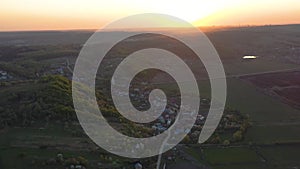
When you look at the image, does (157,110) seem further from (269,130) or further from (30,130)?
(30,130)

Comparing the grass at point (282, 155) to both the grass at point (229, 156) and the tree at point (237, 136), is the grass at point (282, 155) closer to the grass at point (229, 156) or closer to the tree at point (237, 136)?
the grass at point (229, 156)

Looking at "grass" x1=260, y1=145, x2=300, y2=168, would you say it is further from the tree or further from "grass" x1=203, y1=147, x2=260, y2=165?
the tree

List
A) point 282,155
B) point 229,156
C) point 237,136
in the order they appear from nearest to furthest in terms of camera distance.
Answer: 1. point 229,156
2. point 282,155
3. point 237,136

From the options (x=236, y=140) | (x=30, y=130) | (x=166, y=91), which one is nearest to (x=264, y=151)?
(x=236, y=140)

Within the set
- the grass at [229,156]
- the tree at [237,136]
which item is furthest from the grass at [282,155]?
the tree at [237,136]

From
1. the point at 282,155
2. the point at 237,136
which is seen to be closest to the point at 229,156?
the point at 237,136

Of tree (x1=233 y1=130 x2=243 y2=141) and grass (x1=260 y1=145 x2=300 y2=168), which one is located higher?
tree (x1=233 y1=130 x2=243 y2=141)

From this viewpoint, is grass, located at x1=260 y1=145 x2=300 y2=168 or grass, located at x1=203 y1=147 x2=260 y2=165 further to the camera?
grass, located at x1=203 y1=147 x2=260 y2=165

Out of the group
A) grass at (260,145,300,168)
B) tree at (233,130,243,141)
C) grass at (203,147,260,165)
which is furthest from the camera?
tree at (233,130,243,141)

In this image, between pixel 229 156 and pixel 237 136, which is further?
pixel 237 136

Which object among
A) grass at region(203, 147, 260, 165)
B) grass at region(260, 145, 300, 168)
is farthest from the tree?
grass at region(260, 145, 300, 168)

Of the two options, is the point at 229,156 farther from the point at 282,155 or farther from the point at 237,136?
the point at 282,155
